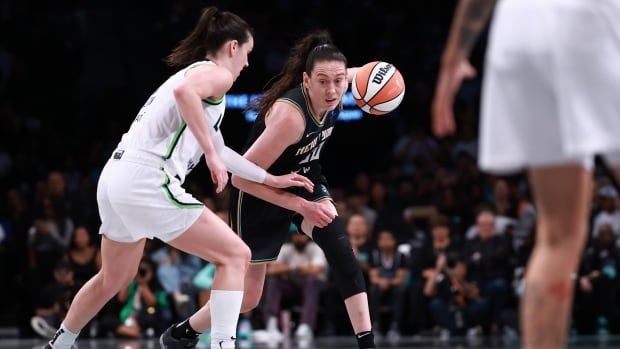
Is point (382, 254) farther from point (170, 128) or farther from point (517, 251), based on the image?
point (170, 128)

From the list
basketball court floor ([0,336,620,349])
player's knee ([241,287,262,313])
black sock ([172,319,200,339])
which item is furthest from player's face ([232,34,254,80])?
basketball court floor ([0,336,620,349])

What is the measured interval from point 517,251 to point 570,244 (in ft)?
26.3

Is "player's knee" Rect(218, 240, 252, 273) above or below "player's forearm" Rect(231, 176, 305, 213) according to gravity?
below

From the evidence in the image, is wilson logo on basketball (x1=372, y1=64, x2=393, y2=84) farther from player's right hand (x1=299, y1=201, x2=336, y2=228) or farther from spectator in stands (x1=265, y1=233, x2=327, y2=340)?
spectator in stands (x1=265, y1=233, x2=327, y2=340)

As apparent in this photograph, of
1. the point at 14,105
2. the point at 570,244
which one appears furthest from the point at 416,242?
the point at 570,244

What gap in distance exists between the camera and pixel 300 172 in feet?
20.2

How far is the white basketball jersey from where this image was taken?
5.27m

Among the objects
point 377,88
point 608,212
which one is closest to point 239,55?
point 377,88

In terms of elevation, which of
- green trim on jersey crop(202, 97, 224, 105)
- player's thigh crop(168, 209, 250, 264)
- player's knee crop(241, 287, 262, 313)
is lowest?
player's knee crop(241, 287, 262, 313)

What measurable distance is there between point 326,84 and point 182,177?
1003mm

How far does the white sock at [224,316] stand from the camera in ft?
17.2

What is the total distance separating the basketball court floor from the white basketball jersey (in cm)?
380

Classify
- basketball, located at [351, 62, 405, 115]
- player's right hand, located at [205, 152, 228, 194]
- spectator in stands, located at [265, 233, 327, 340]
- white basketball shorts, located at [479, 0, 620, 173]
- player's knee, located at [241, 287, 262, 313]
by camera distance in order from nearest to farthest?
white basketball shorts, located at [479, 0, 620, 173], player's right hand, located at [205, 152, 228, 194], player's knee, located at [241, 287, 262, 313], basketball, located at [351, 62, 405, 115], spectator in stands, located at [265, 233, 327, 340]

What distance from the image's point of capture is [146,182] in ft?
17.0
